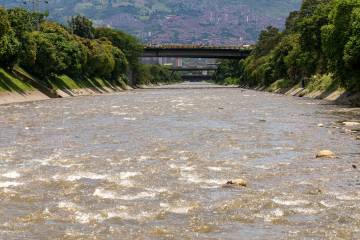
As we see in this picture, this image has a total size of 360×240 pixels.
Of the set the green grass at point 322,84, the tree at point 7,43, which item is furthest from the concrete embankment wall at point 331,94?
the tree at point 7,43

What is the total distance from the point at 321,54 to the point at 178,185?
92.0 metres

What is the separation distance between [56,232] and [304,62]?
342 feet

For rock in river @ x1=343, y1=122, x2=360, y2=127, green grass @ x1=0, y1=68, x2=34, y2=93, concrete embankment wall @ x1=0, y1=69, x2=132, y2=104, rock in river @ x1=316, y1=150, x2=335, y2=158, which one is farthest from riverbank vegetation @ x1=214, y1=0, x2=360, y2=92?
green grass @ x1=0, y1=68, x2=34, y2=93

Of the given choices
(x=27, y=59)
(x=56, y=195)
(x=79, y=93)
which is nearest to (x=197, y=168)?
(x=56, y=195)

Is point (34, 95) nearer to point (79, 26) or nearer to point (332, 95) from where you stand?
point (332, 95)

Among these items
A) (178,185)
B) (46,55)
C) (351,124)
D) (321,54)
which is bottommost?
(351,124)

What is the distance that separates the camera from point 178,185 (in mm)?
20703

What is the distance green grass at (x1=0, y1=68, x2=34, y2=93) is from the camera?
89375 mm

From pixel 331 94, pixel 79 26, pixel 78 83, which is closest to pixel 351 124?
pixel 331 94

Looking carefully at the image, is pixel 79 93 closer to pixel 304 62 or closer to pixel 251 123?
pixel 304 62

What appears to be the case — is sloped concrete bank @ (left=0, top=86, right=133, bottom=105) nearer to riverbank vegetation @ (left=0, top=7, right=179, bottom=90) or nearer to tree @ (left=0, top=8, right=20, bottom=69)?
riverbank vegetation @ (left=0, top=7, right=179, bottom=90)

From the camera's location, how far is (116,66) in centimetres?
18050

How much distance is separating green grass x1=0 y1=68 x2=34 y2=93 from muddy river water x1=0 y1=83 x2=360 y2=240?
5304 cm

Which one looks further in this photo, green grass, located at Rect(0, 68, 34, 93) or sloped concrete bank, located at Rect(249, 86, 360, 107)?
green grass, located at Rect(0, 68, 34, 93)
